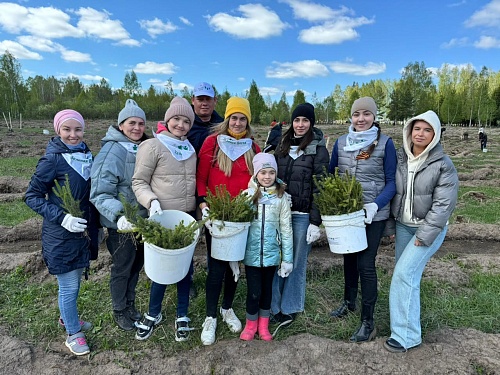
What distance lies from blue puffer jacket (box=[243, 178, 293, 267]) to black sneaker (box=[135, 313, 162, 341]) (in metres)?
1.04

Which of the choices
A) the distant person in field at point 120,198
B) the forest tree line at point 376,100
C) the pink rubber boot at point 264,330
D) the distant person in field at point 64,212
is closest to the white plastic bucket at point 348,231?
the pink rubber boot at point 264,330

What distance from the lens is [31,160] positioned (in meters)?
14.9

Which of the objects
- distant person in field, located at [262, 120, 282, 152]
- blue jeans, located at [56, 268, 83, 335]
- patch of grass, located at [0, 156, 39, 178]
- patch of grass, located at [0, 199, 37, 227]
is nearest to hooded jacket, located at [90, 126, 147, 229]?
blue jeans, located at [56, 268, 83, 335]

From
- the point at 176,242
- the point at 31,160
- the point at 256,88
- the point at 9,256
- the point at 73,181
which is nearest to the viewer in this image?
the point at 176,242

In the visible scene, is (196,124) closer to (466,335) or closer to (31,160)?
(466,335)

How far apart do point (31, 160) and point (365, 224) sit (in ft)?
51.6

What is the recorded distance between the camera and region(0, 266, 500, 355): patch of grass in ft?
10.6

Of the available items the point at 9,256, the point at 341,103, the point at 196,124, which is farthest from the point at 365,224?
the point at 341,103

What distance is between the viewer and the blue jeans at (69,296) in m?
2.92

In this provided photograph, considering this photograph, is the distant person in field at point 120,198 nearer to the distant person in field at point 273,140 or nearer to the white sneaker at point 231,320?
the white sneaker at point 231,320

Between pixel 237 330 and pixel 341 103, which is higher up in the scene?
pixel 341 103

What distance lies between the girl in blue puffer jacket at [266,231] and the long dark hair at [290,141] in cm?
23

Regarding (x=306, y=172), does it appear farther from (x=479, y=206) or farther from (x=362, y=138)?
(x=479, y=206)

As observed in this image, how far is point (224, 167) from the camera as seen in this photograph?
10.3 ft
